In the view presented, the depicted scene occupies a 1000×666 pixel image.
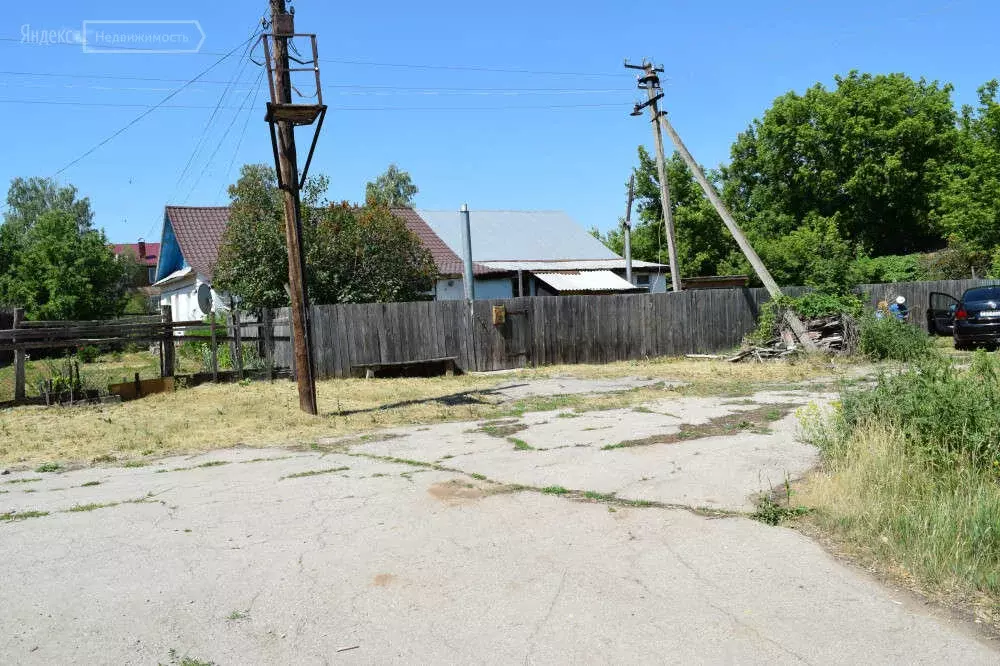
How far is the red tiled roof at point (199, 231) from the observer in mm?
28270

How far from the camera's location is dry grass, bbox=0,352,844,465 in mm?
10531

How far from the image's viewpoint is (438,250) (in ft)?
105

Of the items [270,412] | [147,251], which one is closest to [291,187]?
[270,412]

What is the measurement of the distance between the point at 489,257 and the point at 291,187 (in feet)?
71.9

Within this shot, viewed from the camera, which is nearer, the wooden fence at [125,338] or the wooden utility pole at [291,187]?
the wooden utility pole at [291,187]

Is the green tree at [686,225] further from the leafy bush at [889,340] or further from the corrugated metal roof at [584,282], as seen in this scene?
the leafy bush at [889,340]

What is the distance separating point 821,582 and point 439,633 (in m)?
2.15

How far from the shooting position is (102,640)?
418 cm

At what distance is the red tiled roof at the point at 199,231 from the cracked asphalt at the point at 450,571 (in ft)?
68.7

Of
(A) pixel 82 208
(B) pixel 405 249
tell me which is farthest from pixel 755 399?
(A) pixel 82 208

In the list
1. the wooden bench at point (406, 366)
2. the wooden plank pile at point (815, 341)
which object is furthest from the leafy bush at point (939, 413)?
the wooden bench at point (406, 366)

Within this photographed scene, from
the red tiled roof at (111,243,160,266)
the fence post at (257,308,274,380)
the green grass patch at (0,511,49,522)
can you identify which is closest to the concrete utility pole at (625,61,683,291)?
the fence post at (257,308,274,380)

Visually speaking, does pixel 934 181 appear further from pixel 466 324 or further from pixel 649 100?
pixel 466 324

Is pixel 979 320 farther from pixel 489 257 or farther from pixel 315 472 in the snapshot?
pixel 489 257
